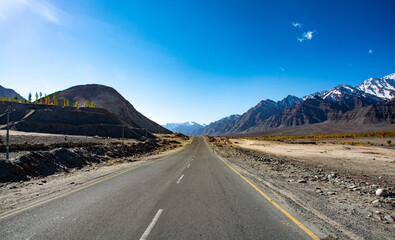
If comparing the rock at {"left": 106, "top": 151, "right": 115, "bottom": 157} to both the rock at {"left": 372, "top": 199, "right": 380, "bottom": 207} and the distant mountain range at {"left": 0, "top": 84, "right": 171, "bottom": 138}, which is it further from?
the distant mountain range at {"left": 0, "top": 84, "right": 171, "bottom": 138}

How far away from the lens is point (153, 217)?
547 cm

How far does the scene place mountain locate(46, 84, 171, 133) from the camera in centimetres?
14875

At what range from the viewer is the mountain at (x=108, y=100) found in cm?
14875

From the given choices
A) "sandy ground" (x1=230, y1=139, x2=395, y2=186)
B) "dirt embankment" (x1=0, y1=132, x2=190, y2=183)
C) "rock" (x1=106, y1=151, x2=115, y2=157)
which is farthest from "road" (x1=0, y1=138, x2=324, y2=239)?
"rock" (x1=106, y1=151, x2=115, y2=157)

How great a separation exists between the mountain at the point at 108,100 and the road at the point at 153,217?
458 ft

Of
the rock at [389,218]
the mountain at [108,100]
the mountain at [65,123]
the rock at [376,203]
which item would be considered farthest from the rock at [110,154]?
the mountain at [108,100]

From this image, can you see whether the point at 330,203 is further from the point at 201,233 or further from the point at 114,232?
the point at 114,232

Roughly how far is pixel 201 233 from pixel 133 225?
5.78 feet

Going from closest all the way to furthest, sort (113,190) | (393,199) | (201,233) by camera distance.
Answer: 1. (201,233)
2. (393,199)
3. (113,190)

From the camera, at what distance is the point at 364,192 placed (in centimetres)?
865

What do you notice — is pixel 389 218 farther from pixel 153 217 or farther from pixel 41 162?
pixel 41 162

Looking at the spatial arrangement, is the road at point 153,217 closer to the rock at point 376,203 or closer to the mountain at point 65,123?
the rock at point 376,203

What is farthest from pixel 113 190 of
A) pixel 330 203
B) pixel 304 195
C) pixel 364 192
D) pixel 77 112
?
pixel 77 112

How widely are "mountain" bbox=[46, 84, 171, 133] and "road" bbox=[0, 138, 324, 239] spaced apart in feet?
458
